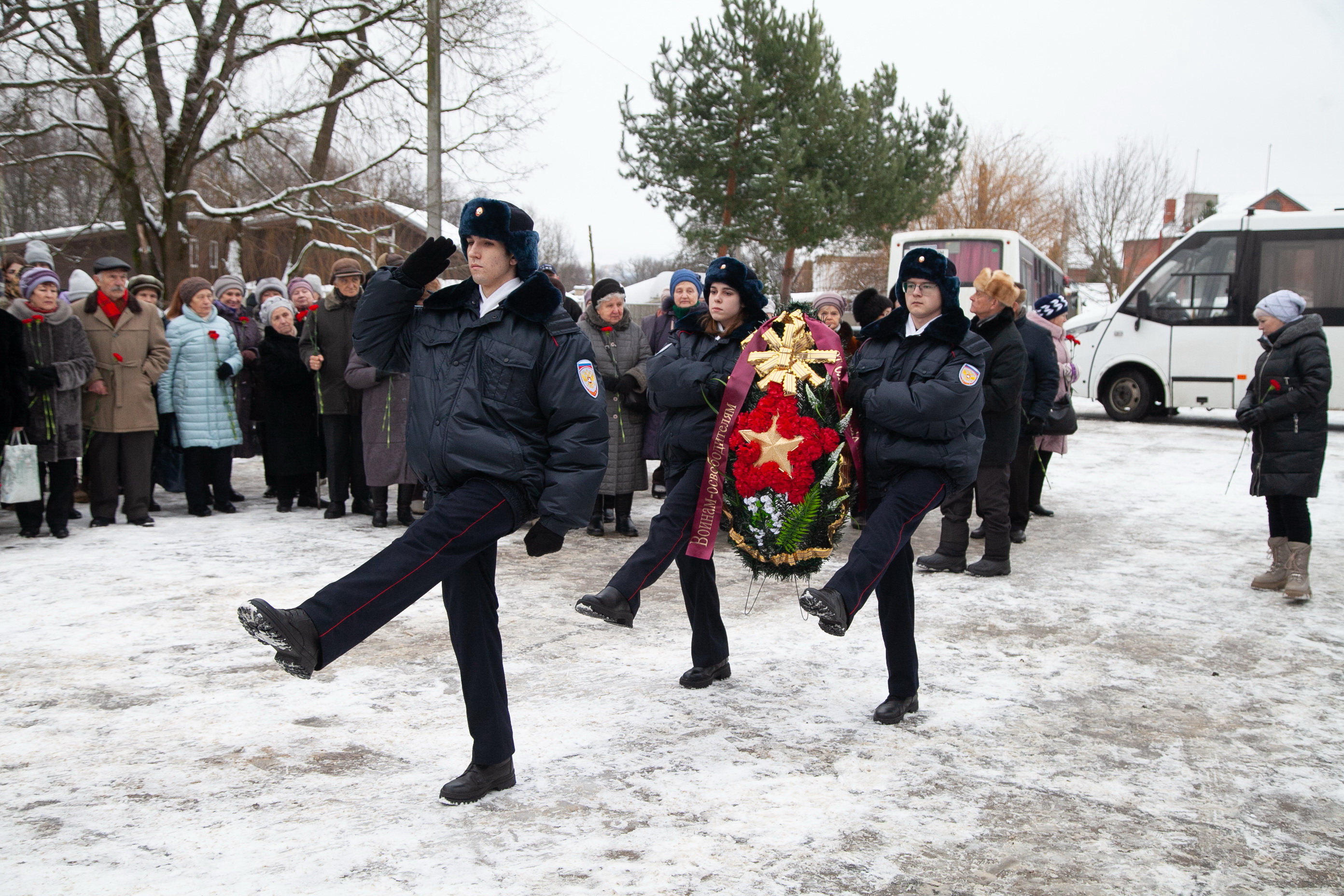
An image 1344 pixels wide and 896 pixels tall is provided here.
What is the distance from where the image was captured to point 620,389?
8008mm

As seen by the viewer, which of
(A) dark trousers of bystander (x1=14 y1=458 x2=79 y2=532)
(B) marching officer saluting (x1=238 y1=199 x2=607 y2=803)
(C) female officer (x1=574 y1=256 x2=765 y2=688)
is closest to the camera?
(B) marching officer saluting (x1=238 y1=199 x2=607 y2=803)

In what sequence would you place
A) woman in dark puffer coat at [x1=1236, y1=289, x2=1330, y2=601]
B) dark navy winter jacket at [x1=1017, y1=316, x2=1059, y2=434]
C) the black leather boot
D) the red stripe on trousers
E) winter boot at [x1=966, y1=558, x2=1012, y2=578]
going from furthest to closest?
1. the black leather boot
2. dark navy winter jacket at [x1=1017, y1=316, x2=1059, y2=434]
3. winter boot at [x1=966, y1=558, x2=1012, y2=578]
4. woman in dark puffer coat at [x1=1236, y1=289, x2=1330, y2=601]
5. the red stripe on trousers

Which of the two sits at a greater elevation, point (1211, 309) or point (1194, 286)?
point (1194, 286)

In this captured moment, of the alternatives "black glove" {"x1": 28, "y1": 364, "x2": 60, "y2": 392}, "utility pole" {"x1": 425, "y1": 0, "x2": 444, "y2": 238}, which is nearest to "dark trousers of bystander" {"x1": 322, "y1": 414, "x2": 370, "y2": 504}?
"black glove" {"x1": 28, "y1": 364, "x2": 60, "y2": 392}

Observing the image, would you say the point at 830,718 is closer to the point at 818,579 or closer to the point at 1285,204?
the point at 818,579

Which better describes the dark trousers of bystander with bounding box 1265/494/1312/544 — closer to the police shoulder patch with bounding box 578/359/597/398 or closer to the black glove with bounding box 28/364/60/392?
the police shoulder patch with bounding box 578/359/597/398

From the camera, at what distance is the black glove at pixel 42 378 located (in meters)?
7.45

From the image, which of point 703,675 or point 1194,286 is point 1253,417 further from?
point 1194,286

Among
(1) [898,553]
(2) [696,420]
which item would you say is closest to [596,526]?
(2) [696,420]

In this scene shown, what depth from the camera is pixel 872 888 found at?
2.94 m

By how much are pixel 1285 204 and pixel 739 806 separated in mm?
57369

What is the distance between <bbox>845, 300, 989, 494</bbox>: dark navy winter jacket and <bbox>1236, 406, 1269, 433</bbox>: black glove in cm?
295

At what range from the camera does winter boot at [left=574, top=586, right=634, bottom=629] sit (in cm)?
407

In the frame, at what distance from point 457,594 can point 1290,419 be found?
17.6 ft
